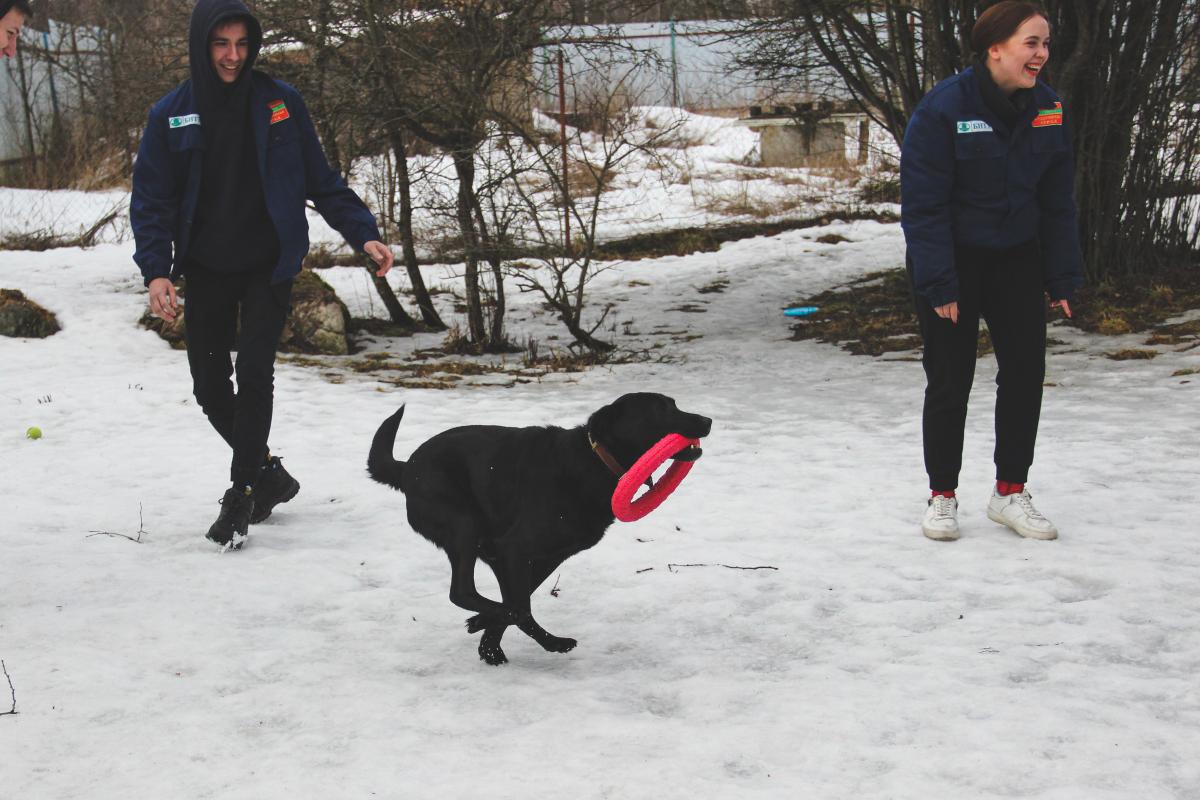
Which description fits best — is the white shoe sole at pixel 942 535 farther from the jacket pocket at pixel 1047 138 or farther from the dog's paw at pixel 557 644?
the dog's paw at pixel 557 644

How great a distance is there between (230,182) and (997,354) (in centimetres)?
299

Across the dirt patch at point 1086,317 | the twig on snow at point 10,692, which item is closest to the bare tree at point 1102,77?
the dirt patch at point 1086,317

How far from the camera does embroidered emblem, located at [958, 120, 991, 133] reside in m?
3.80

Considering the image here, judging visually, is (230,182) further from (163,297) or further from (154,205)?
(163,297)

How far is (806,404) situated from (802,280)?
5.31 metres

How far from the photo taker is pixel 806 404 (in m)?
6.88

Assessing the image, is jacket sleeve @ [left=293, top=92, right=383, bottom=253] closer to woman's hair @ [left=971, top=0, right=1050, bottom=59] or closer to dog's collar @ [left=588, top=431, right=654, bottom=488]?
dog's collar @ [left=588, top=431, right=654, bottom=488]

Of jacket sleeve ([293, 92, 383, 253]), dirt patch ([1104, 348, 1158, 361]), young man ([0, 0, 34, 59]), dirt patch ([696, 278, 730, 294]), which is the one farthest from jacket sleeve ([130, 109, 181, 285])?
dirt patch ([696, 278, 730, 294])

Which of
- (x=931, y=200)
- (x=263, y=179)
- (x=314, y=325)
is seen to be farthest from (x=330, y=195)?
(x=314, y=325)

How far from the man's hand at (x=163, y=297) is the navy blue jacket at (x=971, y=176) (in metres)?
2.66

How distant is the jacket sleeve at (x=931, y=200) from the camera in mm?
3824

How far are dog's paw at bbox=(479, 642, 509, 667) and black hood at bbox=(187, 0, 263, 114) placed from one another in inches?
90.6

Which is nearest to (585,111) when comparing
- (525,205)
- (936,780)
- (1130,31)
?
(525,205)

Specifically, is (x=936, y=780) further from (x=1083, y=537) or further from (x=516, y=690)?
(x=1083, y=537)
